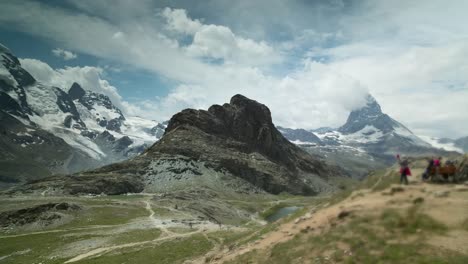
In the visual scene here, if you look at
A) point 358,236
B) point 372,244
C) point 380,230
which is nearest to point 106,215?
point 358,236

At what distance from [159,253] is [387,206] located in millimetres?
39591

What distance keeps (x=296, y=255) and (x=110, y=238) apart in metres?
Answer: 61.3

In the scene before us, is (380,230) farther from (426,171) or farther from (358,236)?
(426,171)

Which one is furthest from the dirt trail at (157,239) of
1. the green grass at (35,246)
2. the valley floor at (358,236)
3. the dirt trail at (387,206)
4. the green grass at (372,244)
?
the green grass at (372,244)

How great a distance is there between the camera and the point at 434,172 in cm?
3488

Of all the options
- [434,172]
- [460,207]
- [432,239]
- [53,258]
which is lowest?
[53,258]

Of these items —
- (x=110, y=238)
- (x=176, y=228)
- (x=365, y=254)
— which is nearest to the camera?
(x=365, y=254)

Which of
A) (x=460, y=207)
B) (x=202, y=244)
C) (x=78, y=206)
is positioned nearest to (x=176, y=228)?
(x=202, y=244)

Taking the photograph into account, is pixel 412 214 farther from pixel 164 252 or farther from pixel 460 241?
pixel 164 252

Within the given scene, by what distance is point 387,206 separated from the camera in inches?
1230

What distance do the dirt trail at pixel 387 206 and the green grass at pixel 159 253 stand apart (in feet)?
57.8

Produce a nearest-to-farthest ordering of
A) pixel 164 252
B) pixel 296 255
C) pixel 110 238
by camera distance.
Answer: pixel 296 255
pixel 164 252
pixel 110 238

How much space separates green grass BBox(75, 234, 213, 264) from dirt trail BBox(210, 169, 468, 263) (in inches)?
694

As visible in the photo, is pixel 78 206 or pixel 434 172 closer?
pixel 434 172
